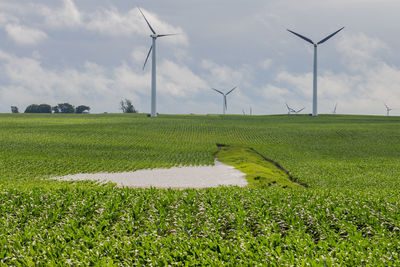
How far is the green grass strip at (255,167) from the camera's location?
3594 cm

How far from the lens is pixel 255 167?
47250 millimetres

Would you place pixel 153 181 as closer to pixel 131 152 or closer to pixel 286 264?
pixel 131 152

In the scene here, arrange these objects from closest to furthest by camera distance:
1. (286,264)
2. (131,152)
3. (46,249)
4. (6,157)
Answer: (286,264), (46,249), (6,157), (131,152)

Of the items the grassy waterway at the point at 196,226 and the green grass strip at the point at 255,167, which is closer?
the grassy waterway at the point at 196,226

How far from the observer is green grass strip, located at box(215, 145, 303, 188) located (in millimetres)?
35938

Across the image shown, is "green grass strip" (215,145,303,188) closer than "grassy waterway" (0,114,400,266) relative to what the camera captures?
No

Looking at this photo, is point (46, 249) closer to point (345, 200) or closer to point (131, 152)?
point (345, 200)

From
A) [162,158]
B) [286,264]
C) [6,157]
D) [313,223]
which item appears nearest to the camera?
[286,264]

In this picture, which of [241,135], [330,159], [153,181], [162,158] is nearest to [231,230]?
[153,181]

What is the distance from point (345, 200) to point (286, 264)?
9.62m

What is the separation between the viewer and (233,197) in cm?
2025

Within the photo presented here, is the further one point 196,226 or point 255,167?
point 255,167

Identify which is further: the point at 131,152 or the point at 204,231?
the point at 131,152

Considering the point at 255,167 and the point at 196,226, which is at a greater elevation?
the point at 196,226
